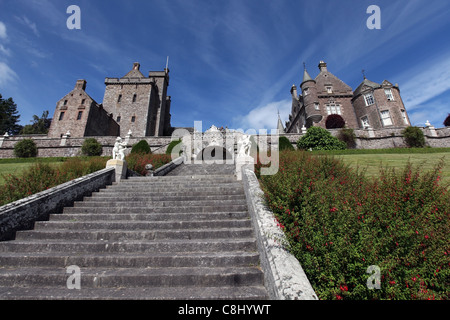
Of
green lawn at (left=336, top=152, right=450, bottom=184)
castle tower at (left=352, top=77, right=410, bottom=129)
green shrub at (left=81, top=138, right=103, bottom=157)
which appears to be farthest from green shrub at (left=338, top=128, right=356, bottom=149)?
green shrub at (left=81, top=138, right=103, bottom=157)

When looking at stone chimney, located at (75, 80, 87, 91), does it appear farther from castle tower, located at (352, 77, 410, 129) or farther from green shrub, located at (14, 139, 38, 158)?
castle tower, located at (352, 77, 410, 129)

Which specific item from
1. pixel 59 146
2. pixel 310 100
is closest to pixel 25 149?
pixel 59 146

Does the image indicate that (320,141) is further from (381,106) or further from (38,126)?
(38,126)

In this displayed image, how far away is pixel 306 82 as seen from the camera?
105ft

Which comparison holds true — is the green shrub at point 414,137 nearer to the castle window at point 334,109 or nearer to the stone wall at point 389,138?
the stone wall at point 389,138

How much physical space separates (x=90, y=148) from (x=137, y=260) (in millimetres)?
23807

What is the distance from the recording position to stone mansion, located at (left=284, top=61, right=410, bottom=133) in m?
27.8

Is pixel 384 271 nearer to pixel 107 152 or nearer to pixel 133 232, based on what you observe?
pixel 133 232

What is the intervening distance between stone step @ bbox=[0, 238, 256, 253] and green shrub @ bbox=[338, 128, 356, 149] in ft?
77.4

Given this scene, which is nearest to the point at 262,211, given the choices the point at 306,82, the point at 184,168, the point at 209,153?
the point at 184,168

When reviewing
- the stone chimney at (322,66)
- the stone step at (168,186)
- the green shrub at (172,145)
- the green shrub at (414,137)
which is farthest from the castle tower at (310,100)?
the stone step at (168,186)

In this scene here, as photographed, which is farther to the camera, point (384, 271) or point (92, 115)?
point (92, 115)
